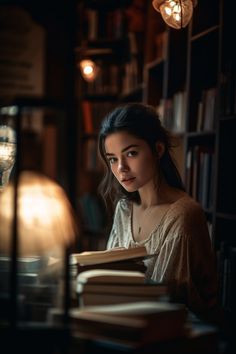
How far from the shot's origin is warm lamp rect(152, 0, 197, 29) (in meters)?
2.26

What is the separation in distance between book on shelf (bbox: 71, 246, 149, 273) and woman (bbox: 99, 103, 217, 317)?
0.81 ft

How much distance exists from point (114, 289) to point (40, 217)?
10.4 inches

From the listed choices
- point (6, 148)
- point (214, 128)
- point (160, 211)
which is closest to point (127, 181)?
point (160, 211)

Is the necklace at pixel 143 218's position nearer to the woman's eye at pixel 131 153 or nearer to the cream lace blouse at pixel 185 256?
the cream lace blouse at pixel 185 256

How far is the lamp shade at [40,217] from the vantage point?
1110 mm

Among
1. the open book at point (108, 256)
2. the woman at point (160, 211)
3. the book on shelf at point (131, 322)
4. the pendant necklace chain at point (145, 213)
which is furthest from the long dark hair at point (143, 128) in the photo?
the book on shelf at point (131, 322)

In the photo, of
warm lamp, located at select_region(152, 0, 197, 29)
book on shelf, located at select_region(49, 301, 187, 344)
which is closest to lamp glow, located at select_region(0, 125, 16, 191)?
book on shelf, located at select_region(49, 301, 187, 344)

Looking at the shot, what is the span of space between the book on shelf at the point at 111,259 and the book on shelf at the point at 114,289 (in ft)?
0.66

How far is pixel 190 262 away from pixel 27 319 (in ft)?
2.58

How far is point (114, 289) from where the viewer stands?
1264 mm

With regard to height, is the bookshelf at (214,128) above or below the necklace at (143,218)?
above

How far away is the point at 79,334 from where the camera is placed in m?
1.12

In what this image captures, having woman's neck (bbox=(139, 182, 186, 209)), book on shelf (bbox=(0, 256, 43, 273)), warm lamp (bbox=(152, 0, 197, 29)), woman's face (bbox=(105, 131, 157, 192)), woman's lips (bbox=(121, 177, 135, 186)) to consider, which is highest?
warm lamp (bbox=(152, 0, 197, 29))

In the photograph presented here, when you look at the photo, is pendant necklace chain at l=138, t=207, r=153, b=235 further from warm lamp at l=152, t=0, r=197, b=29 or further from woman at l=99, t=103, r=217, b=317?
warm lamp at l=152, t=0, r=197, b=29
